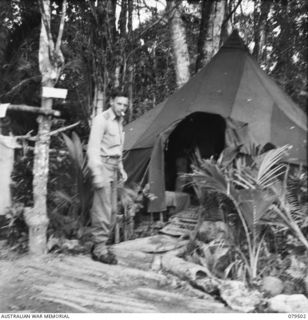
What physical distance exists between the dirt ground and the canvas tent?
2.29 m

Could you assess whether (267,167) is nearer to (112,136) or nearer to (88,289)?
(112,136)

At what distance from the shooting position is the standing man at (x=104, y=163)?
A: 4727 millimetres

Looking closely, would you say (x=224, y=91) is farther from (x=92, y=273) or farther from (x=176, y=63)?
Answer: (x=92, y=273)

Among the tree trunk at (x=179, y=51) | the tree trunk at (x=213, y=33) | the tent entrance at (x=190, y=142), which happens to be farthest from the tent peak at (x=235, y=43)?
the tree trunk at (x=179, y=51)

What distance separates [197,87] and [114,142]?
318 cm

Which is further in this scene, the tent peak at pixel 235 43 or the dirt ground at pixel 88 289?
the tent peak at pixel 235 43

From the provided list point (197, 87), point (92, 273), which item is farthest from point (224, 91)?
point (92, 273)

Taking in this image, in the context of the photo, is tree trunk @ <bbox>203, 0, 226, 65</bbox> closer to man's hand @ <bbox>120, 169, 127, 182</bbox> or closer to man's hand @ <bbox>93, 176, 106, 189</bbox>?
man's hand @ <bbox>120, 169, 127, 182</bbox>

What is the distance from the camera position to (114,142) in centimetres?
499

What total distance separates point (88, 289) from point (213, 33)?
739 cm

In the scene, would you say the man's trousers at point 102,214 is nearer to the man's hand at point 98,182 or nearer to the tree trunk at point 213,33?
the man's hand at point 98,182

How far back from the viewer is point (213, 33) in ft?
33.4

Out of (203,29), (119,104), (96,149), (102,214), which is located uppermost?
(203,29)

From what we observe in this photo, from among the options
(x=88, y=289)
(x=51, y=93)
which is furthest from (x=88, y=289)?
(x=51, y=93)
